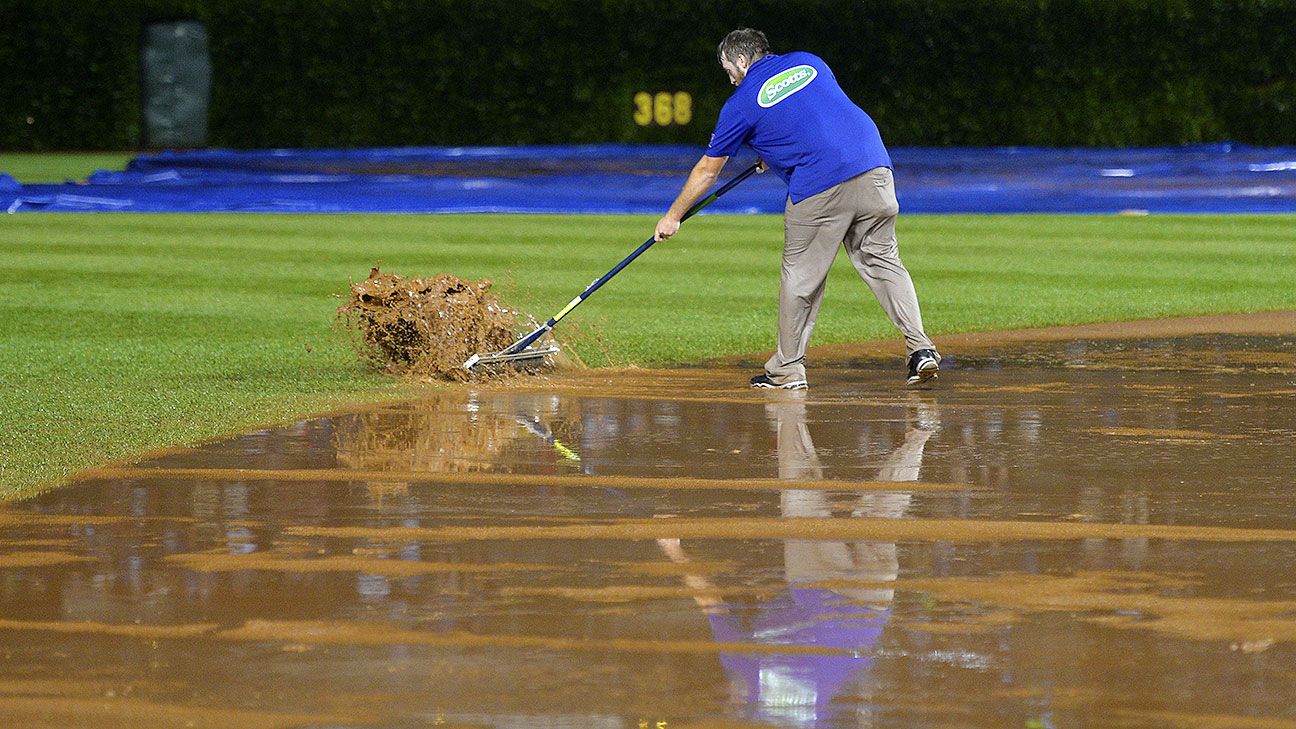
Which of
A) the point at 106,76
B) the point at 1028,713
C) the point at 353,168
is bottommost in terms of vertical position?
the point at 1028,713

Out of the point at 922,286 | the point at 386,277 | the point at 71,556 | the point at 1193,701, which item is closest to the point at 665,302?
the point at 922,286

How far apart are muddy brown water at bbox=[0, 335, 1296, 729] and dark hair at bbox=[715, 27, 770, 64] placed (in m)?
1.74

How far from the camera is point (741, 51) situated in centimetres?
897

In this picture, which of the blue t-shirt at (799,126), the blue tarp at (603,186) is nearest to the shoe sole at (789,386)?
the blue t-shirt at (799,126)

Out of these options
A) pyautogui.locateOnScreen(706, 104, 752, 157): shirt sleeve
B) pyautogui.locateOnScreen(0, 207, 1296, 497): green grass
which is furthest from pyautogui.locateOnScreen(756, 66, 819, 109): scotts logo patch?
pyautogui.locateOnScreen(0, 207, 1296, 497): green grass

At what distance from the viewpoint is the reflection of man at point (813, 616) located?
Answer: 4121 millimetres

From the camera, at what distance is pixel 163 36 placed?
30.5 meters

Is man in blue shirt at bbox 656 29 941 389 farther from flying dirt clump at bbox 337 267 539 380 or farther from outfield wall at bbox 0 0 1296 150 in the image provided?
outfield wall at bbox 0 0 1296 150

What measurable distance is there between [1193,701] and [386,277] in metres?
6.34

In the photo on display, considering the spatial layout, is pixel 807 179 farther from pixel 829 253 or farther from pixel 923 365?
pixel 923 365

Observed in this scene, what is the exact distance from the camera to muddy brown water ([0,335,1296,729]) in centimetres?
412

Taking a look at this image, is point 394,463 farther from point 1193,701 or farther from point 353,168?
point 353,168

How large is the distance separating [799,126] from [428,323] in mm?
2095

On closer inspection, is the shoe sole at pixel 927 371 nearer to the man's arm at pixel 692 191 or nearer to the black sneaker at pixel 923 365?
the black sneaker at pixel 923 365
